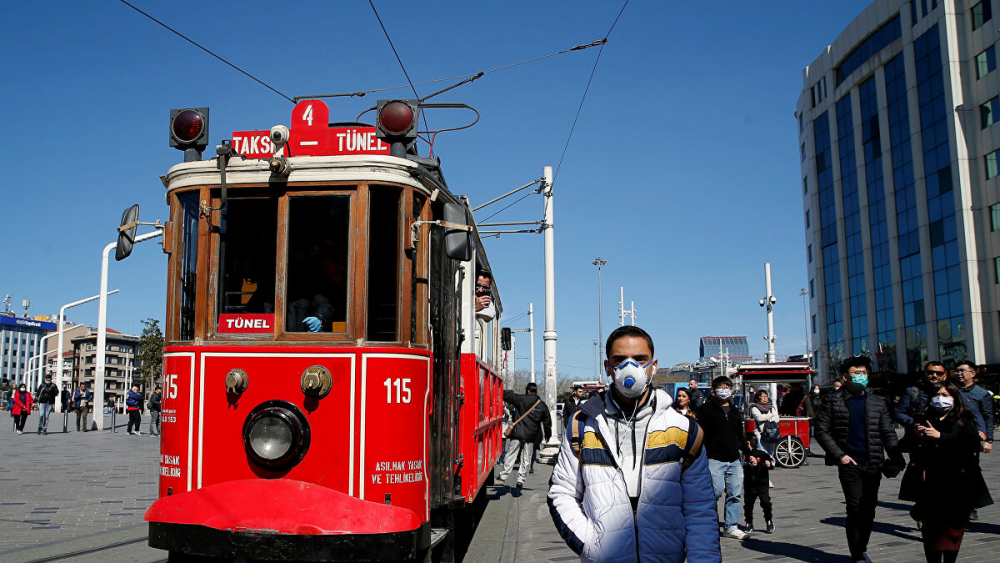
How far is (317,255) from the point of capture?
18.3 feet

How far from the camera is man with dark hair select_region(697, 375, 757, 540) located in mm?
8781

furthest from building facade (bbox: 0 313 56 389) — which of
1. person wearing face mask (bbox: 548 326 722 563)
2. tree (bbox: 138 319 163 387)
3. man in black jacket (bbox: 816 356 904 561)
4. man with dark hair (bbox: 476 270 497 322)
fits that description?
person wearing face mask (bbox: 548 326 722 563)

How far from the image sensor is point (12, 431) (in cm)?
2625

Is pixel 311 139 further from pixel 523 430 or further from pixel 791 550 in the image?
pixel 523 430

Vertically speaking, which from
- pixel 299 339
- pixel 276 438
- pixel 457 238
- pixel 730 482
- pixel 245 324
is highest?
pixel 457 238

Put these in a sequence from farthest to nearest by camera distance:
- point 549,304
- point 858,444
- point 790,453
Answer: point 549,304 < point 790,453 < point 858,444

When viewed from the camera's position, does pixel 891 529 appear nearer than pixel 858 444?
No

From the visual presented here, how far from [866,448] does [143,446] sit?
751 inches

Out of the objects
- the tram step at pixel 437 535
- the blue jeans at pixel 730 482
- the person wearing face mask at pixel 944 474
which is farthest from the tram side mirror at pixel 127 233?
the person wearing face mask at pixel 944 474

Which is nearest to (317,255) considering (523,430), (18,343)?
(523,430)

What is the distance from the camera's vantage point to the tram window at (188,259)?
5.64 m

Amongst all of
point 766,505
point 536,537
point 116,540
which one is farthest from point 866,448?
point 116,540

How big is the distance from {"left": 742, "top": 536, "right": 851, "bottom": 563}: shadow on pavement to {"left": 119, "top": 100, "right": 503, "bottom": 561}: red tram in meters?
3.60

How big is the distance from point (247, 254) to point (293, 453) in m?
1.41
